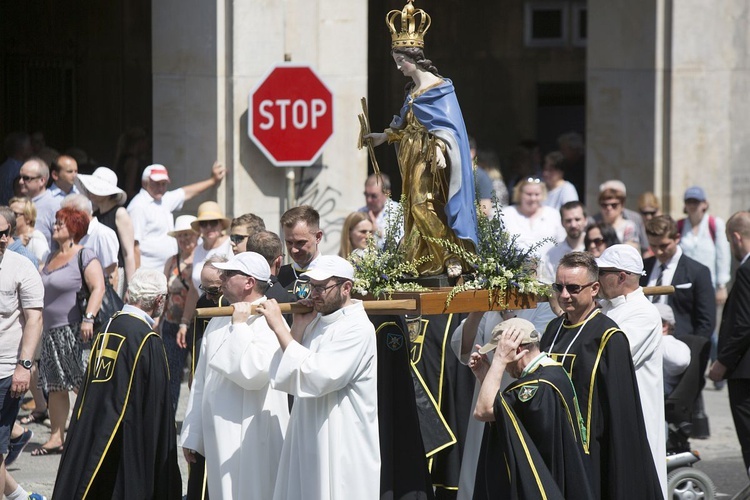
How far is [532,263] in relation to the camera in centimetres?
801

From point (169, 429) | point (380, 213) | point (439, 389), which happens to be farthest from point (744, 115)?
point (169, 429)

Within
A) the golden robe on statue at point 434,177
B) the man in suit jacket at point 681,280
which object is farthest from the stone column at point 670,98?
the golden robe on statue at point 434,177

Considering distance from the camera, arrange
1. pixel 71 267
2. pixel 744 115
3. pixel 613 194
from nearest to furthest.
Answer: pixel 71 267
pixel 613 194
pixel 744 115

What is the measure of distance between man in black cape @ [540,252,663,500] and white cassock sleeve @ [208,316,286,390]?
4.93ft

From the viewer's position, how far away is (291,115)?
13.3 m

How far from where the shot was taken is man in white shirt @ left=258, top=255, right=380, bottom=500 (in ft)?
23.3

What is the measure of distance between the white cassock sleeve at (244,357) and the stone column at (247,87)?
19.8ft

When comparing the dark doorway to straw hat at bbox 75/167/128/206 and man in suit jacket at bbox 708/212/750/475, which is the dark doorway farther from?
man in suit jacket at bbox 708/212/750/475

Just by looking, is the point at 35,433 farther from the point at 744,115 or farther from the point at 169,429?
the point at 744,115

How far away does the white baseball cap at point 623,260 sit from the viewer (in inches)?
316

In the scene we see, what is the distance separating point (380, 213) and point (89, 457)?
550cm

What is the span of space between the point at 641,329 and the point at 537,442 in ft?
5.12

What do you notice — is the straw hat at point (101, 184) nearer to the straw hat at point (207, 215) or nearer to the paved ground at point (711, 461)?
the straw hat at point (207, 215)

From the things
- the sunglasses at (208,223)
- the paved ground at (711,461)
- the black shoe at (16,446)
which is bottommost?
the paved ground at (711,461)
